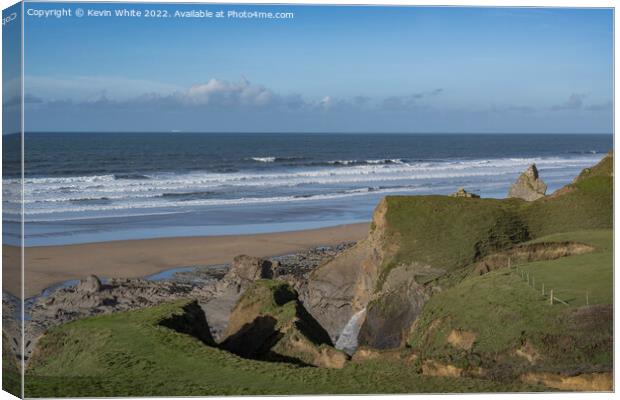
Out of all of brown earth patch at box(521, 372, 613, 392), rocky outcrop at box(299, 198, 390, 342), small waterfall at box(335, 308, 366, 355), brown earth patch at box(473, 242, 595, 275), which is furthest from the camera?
rocky outcrop at box(299, 198, 390, 342)

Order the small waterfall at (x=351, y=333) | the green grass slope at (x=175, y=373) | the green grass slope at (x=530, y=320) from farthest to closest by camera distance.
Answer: the small waterfall at (x=351, y=333)
the green grass slope at (x=530, y=320)
the green grass slope at (x=175, y=373)

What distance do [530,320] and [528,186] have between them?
17760 mm

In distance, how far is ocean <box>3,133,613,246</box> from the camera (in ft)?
105

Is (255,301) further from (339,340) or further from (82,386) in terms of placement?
(82,386)

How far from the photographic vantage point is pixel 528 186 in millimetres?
34875

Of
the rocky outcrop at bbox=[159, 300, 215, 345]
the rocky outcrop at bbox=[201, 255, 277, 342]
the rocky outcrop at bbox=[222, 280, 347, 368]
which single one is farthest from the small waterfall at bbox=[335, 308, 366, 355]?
the rocky outcrop at bbox=[159, 300, 215, 345]

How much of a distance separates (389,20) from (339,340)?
10.1 meters

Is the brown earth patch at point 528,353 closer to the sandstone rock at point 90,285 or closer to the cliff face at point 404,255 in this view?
the cliff face at point 404,255

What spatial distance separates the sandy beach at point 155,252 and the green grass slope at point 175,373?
20.6 ft

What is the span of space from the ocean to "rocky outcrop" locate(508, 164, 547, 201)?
84cm

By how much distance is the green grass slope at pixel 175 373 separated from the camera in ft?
53.5

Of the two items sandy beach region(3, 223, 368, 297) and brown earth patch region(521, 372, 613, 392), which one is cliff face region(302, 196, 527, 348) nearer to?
sandy beach region(3, 223, 368, 297)

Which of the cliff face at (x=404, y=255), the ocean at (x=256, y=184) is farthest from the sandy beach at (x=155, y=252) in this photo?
the cliff face at (x=404, y=255)

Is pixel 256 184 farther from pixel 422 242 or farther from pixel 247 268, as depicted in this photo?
pixel 422 242
